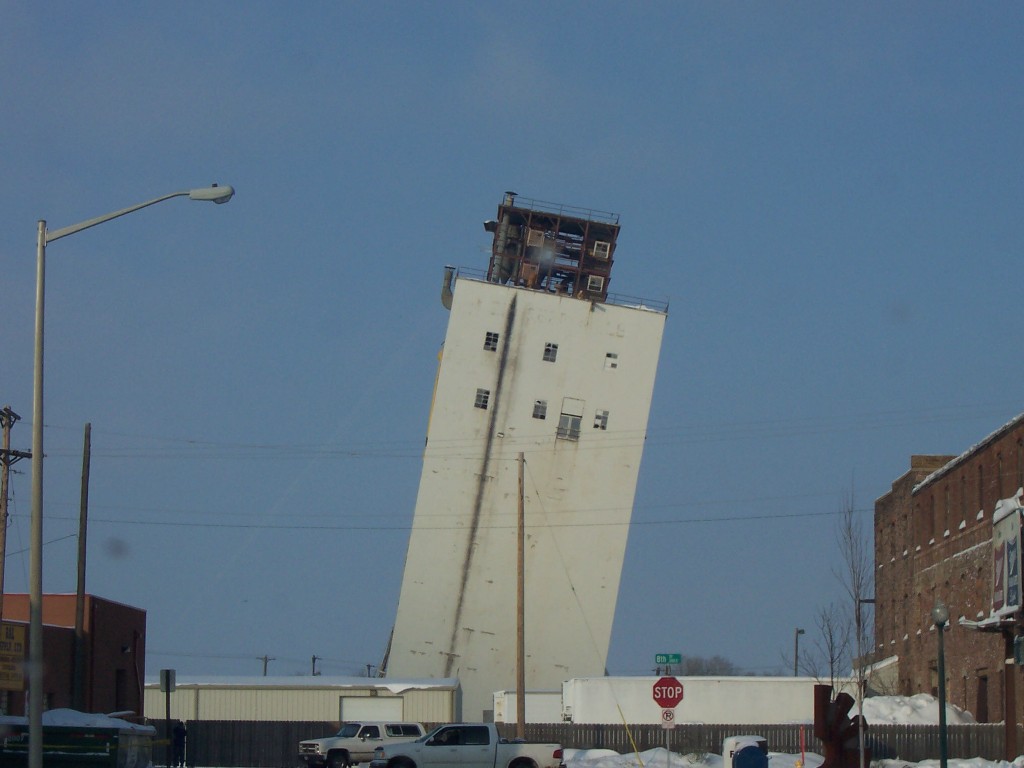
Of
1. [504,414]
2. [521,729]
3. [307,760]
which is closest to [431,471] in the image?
[504,414]

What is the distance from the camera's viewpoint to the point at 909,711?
50719mm

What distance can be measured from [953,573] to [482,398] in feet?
85.4

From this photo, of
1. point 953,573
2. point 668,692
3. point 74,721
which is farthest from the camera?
point 953,573

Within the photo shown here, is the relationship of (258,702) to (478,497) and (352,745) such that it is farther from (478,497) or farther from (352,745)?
(352,745)

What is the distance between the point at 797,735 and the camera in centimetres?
5200

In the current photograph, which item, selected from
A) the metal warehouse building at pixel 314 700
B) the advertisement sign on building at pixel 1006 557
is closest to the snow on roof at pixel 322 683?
the metal warehouse building at pixel 314 700

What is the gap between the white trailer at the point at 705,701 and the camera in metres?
59.0

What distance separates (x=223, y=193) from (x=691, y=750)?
3562cm

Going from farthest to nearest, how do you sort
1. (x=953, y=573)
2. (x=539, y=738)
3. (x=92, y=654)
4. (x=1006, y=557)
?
(x=539, y=738) → (x=953, y=573) → (x=92, y=654) → (x=1006, y=557)

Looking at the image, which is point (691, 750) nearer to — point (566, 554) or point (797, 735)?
point (797, 735)

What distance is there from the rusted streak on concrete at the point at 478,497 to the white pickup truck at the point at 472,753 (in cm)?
3097

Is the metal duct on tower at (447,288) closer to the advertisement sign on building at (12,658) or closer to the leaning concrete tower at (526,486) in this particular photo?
the leaning concrete tower at (526,486)

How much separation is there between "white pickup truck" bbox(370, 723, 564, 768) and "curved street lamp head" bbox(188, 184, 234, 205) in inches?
782

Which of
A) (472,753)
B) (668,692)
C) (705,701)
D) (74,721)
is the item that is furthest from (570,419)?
(74,721)
